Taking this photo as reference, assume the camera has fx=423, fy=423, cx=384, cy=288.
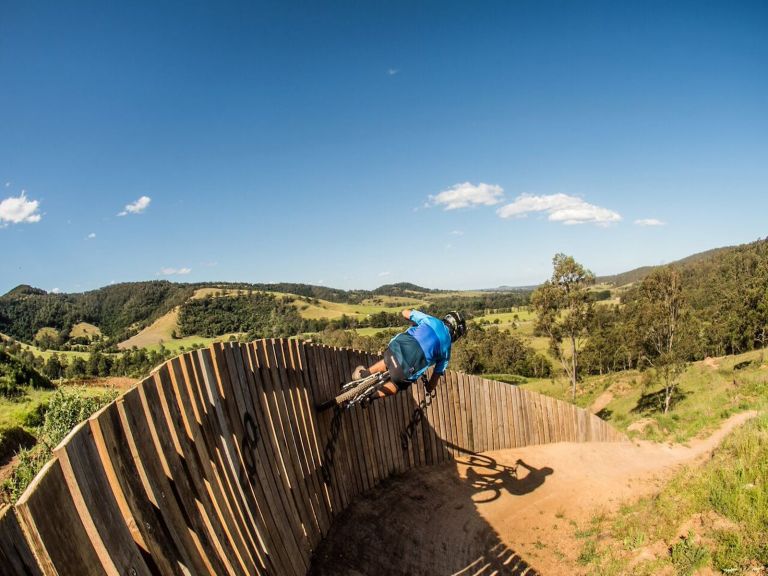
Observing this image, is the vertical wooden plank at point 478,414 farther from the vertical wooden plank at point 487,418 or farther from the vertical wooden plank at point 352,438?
the vertical wooden plank at point 352,438

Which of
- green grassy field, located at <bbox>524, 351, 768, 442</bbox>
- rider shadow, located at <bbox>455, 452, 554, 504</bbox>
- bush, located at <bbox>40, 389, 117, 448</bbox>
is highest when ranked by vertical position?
bush, located at <bbox>40, 389, 117, 448</bbox>

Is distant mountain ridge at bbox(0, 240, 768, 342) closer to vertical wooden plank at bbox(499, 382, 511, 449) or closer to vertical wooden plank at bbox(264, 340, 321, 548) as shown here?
vertical wooden plank at bbox(499, 382, 511, 449)

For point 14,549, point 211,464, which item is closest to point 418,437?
point 211,464

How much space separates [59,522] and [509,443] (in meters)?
10.7

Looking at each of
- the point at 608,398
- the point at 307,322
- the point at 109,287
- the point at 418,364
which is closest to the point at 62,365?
the point at 307,322

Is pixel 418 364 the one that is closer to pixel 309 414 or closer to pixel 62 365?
pixel 309 414

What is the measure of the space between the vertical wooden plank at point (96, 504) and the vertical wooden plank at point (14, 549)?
366mm

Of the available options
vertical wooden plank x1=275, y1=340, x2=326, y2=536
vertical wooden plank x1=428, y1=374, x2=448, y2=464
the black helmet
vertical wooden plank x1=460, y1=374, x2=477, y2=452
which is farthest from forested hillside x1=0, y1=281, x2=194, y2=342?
the black helmet

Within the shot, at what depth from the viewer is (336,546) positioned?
591 centimetres

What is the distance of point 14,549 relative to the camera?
5.65 ft

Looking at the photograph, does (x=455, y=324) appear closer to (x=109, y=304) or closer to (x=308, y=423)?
(x=308, y=423)

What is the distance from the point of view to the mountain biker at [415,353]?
5906 millimetres

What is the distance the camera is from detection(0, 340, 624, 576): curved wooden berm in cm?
213

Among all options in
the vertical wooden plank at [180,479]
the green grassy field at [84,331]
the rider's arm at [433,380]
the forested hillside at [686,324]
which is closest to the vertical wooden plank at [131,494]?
the vertical wooden plank at [180,479]
